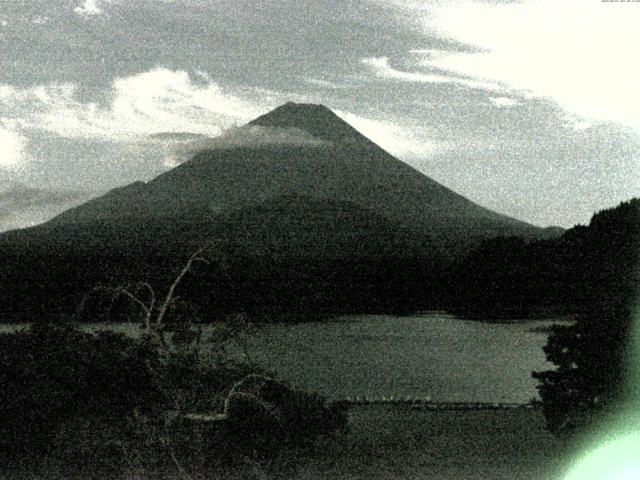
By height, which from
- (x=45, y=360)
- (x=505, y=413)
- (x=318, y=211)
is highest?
(x=318, y=211)

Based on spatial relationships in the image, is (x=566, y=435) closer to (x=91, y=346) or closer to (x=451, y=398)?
(x=451, y=398)

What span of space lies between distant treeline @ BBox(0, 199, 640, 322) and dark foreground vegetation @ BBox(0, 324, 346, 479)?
0.59m

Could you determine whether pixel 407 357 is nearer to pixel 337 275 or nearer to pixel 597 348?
pixel 597 348

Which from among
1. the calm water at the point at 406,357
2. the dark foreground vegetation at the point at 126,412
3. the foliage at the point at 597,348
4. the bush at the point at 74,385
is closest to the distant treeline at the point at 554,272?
the foliage at the point at 597,348

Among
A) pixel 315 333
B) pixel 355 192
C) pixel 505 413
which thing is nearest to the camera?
pixel 505 413

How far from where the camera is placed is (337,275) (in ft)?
90.1

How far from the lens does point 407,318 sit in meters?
23.6

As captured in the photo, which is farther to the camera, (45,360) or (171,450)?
(45,360)

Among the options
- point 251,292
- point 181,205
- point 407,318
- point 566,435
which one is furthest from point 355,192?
point 566,435

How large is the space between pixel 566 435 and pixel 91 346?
607 centimetres

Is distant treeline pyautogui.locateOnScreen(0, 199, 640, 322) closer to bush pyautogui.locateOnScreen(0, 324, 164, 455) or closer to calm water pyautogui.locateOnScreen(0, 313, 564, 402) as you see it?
bush pyautogui.locateOnScreen(0, 324, 164, 455)

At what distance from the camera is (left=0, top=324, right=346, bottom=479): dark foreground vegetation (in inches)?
339

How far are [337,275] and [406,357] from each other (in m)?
10.1

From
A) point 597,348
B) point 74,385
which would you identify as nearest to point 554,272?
point 597,348
